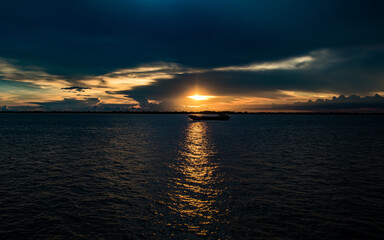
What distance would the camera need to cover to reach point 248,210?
49.1 ft

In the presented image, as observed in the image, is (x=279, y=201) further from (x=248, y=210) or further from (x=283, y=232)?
(x=283, y=232)

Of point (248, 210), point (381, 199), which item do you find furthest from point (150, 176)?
point (381, 199)

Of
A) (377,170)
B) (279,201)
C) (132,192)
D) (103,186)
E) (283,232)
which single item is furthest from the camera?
(377,170)

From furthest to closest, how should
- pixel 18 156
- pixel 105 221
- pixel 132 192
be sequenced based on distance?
pixel 18 156 < pixel 132 192 < pixel 105 221

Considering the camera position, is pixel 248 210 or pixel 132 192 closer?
pixel 248 210

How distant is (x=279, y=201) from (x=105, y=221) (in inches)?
457

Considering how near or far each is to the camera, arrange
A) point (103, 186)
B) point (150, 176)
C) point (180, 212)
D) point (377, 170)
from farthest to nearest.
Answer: point (377, 170) < point (150, 176) < point (103, 186) < point (180, 212)

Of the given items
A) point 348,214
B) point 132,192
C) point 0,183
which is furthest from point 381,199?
point 0,183

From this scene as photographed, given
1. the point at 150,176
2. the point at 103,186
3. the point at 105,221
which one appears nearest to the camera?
the point at 105,221

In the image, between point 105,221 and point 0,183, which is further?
point 0,183

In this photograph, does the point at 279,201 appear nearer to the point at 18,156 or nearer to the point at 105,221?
the point at 105,221

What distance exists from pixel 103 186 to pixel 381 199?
21.8m

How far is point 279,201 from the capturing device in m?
16.4

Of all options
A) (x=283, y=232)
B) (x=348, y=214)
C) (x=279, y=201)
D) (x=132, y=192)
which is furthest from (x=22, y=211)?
(x=348, y=214)
